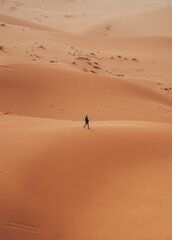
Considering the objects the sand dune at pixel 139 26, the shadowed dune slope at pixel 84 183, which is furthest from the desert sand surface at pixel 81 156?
the sand dune at pixel 139 26

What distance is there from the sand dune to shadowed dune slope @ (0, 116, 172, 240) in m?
23.3

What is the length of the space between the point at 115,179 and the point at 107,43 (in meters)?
16.5

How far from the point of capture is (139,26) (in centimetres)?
3175

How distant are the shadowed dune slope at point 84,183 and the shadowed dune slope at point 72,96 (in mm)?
2746

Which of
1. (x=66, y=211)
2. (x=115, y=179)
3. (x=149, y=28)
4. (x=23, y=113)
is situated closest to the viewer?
(x=66, y=211)

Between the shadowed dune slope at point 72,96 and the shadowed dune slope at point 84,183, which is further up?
the shadowed dune slope at point 72,96

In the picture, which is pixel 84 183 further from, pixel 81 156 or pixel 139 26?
pixel 139 26

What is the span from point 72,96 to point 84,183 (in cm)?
567

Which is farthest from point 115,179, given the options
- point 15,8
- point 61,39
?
point 15,8

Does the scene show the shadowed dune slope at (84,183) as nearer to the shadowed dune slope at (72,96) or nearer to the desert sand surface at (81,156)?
the desert sand surface at (81,156)

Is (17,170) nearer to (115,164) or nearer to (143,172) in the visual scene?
(115,164)

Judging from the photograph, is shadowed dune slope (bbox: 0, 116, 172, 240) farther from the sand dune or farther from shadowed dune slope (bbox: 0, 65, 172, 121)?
the sand dune

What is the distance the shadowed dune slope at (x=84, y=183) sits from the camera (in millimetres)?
4777

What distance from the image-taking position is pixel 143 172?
6.37 m
